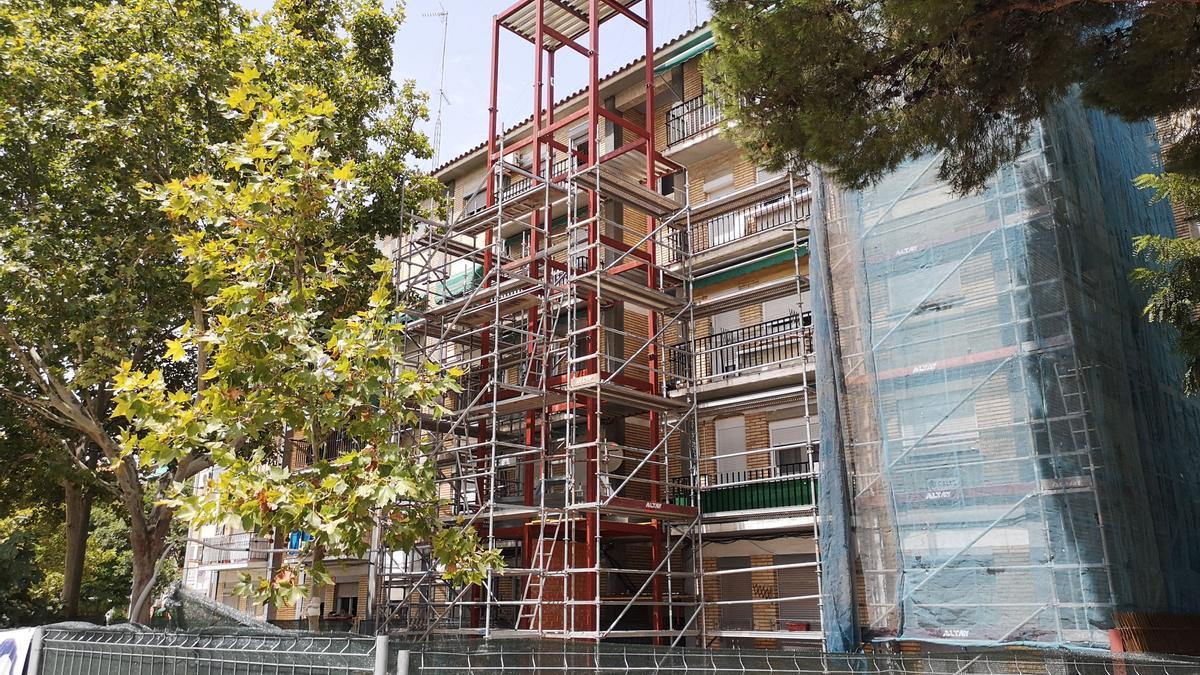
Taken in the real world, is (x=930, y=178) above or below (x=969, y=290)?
above

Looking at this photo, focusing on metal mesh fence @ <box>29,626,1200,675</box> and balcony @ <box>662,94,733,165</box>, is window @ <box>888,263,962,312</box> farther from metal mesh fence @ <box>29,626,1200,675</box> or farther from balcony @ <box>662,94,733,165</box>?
balcony @ <box>662,94,733,165</box>

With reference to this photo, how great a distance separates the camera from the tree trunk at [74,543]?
53.3 feet

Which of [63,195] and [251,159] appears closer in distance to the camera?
[251,159]

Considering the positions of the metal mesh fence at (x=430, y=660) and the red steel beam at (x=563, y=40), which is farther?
the red steel beam at (x=563, y=40)

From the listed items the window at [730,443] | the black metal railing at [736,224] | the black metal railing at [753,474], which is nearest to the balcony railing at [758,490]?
the black metal railing at [753,474]

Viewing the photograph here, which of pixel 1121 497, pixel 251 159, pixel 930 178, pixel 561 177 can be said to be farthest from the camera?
pixel 561 177

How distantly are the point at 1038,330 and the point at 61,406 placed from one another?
45.2ft

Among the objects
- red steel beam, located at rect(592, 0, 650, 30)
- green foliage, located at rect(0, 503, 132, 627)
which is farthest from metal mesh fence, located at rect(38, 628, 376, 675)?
red steel beam, located at rect(592, 0, 650, 30)

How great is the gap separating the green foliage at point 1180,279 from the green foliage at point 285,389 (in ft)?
28.3

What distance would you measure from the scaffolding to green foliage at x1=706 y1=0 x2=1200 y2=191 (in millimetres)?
5651

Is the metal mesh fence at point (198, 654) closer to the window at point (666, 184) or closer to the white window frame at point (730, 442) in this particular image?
the white window frame at point (730, 442)

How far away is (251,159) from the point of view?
697 cm

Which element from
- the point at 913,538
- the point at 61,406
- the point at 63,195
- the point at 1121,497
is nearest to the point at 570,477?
the point at 913,538

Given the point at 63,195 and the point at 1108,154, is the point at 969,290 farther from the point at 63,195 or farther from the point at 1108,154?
the point at 63,195
